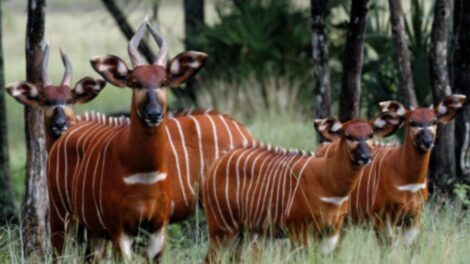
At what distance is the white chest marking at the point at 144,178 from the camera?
7659 mm

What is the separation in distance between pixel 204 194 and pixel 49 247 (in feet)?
3.73

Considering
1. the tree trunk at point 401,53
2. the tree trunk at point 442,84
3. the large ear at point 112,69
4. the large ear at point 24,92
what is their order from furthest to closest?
the tree trunk at point 401,53 < the tree trunk at point 442,84 < the large ear at point 24,92 < the large ear at point 112,69

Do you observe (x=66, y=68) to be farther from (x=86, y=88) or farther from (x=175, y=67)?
(x=175, y=67)

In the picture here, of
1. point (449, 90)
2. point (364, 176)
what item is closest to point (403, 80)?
point (449, 90)

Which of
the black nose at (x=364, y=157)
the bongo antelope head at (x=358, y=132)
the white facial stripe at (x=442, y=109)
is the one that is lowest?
the black nose at (x=364, y=157)

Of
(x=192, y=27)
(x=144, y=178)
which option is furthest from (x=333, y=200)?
(x=192, y=27)

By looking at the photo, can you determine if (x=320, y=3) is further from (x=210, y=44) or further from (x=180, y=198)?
(x=210, y=44)

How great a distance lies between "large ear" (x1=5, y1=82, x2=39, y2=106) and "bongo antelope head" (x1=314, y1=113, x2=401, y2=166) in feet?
6.76

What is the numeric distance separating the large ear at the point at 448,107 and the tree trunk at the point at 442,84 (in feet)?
4.44

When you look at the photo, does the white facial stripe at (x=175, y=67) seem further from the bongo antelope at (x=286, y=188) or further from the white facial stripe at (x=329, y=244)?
the white facial stripe at (x=329, y=244)

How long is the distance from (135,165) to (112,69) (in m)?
0.61

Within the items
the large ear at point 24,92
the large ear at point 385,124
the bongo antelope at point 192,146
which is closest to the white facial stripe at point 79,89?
the large ear at point 24,92

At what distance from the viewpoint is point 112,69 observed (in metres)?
7.77

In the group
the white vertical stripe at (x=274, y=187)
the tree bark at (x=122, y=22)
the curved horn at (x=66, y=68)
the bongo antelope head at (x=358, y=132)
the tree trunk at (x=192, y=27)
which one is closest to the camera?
the bongo antelope head at (x=358, y=132)
